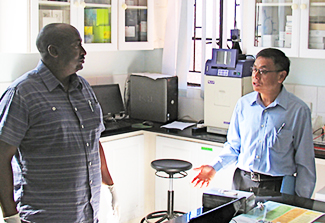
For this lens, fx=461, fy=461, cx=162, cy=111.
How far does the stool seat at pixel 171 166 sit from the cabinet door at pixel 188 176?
0.55ft

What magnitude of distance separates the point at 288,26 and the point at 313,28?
0.18 m

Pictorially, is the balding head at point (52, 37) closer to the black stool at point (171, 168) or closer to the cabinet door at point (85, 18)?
the cabinet door at point (85, 18)

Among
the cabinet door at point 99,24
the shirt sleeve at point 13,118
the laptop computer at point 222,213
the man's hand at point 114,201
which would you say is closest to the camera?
the laptop computer at point 222,213

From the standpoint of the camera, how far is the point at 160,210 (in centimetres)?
383

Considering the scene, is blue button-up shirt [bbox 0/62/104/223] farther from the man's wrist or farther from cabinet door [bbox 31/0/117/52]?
cabinet door [bbox 31/0/117/52]

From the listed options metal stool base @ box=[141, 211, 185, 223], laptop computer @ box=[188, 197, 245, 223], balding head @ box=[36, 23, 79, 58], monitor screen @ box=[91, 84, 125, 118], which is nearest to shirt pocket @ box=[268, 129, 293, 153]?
laptop computer @ box=[188, 197, 245, 223]

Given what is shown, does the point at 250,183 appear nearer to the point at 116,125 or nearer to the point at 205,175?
the point at 205,175

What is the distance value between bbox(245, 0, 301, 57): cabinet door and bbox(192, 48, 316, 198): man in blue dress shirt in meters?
0.89

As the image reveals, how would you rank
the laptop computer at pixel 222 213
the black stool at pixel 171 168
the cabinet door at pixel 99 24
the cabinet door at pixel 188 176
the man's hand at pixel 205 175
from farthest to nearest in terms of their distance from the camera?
the cabinet door at pixel 99 24
the cabinet door at pixel 188 176
the black stool at pixel 171 168
the man's hand at pixel 205 175
the laptop computer at pixel 222 213

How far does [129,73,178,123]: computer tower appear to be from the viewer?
388 cm

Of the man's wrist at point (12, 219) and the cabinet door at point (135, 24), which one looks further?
the cabinet door at point (135, 24)

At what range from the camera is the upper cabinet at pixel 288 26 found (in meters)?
3.01

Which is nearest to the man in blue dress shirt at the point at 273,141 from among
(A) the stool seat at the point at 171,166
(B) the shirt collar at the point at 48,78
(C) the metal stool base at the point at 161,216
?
(B) the shirt collar at the point at 48,78

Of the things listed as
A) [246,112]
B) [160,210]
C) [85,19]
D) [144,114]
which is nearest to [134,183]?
[160,210]
